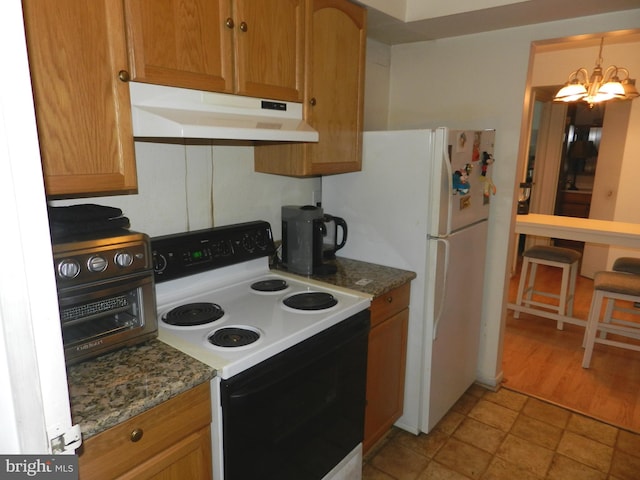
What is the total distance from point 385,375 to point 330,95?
1.33 meters

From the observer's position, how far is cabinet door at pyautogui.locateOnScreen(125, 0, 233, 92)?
1.23 m

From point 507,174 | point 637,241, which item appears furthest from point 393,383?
point 637,241

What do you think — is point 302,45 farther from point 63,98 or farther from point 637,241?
point 637,241

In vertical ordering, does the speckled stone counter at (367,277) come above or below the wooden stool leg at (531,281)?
above

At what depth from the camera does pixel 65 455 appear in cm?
72

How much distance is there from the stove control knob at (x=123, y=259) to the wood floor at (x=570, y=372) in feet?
8.09

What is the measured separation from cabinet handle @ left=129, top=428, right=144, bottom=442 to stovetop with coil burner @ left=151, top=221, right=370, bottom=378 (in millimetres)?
242

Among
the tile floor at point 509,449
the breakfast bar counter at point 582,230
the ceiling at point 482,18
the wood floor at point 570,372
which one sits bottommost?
the tile floor at point 509,449

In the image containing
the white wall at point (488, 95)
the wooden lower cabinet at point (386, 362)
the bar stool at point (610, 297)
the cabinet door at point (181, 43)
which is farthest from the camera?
the bar stool at point (610, 297)

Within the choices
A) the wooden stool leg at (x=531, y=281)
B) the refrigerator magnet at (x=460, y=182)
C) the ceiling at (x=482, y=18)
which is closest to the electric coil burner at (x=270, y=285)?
the refrigerator magnet at (x=460, y=182)

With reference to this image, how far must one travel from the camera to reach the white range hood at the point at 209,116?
4.16 ft

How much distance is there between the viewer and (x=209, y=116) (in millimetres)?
1411

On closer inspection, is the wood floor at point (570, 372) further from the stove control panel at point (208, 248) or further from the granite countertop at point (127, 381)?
the granite countertop at point (127, 381)

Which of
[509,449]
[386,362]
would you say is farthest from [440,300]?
[509,449]
